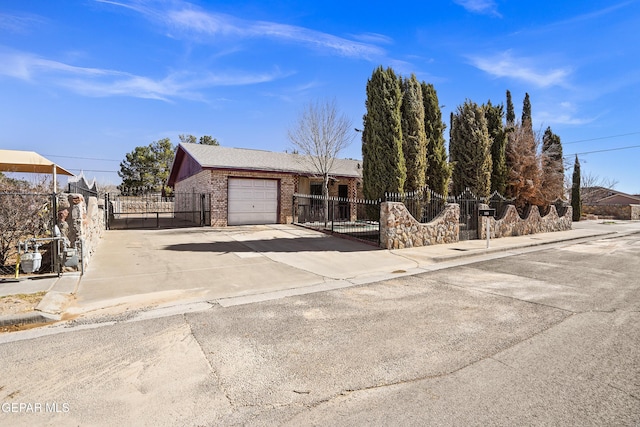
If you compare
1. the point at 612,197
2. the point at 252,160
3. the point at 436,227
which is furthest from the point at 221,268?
the point at 612,197

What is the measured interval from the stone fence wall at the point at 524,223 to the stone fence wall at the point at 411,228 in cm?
135

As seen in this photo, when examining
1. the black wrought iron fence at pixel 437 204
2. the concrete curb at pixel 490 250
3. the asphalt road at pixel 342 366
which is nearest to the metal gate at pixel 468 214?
the black wrought iron fence at pixel 437 204

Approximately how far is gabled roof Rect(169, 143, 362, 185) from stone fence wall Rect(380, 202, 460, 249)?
28.3ft

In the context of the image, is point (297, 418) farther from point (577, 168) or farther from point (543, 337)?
point (577, 168)

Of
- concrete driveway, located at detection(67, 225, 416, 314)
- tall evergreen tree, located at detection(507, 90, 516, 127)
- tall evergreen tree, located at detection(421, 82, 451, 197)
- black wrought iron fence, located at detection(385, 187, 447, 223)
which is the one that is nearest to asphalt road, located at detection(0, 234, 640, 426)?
concrete driveway, located at detection(67, 225, 416, 314)

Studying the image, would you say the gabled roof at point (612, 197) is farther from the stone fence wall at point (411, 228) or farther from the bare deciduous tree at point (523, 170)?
the stone fence wall at point (411, 228)

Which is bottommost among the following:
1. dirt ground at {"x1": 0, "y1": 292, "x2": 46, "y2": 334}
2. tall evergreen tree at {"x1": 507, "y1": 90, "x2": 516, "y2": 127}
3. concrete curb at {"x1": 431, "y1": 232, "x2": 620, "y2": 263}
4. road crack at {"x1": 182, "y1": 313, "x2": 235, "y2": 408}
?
road crack at {"x1": 182, "y1": 313, "x2": 235, "y2": 408}

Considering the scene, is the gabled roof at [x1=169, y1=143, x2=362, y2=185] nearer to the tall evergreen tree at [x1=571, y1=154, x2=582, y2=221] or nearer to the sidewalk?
the sidewalk

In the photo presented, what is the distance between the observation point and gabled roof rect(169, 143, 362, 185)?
1764cm

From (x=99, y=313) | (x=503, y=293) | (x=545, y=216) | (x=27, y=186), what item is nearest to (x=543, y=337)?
(x=503, y=293)

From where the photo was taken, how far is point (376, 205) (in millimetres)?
12539

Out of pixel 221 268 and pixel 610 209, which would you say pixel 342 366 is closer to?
pixel 221 268

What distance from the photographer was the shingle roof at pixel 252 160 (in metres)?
17.7

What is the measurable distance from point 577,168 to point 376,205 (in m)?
29.5
